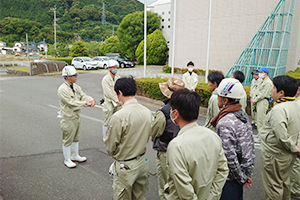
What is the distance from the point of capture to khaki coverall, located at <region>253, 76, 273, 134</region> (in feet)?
21.5

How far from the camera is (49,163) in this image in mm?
5176

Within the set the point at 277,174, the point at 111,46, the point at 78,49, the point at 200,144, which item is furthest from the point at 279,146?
the point at 111,46

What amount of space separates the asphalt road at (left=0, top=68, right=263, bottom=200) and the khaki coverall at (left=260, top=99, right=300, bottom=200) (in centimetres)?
76

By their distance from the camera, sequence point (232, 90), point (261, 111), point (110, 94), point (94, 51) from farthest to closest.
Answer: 1. point (94, 51)
2. point (261, 111)
3. point (110, 94)
4. point (232, 90)

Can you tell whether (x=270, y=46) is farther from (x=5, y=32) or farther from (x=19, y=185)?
(x=5, y=32)

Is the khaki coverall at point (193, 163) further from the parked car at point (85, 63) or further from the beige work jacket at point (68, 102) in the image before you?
the parked car at point (85, 63)

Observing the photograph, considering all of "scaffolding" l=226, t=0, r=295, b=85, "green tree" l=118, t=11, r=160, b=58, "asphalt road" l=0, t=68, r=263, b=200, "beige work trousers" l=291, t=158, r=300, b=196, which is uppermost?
"green tree" l=118, t=11, r=160, b=58

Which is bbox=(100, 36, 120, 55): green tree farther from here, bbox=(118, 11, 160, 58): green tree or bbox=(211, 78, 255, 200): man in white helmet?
bbox=(211, 78, 255, 200): man in white helmet

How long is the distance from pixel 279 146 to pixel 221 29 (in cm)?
1892

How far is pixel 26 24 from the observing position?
8300 cm

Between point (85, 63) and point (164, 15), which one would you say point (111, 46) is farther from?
point (85, 63)

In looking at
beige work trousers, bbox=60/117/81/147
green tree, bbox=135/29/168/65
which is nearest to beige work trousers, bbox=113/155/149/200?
beige work trousers, bbox=60/117/81/147

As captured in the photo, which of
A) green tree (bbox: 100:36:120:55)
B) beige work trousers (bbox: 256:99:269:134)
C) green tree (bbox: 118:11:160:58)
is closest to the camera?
beige work trousers (bbox: 256:99:269:134)

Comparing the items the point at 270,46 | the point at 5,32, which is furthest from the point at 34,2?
the point at 270,46
